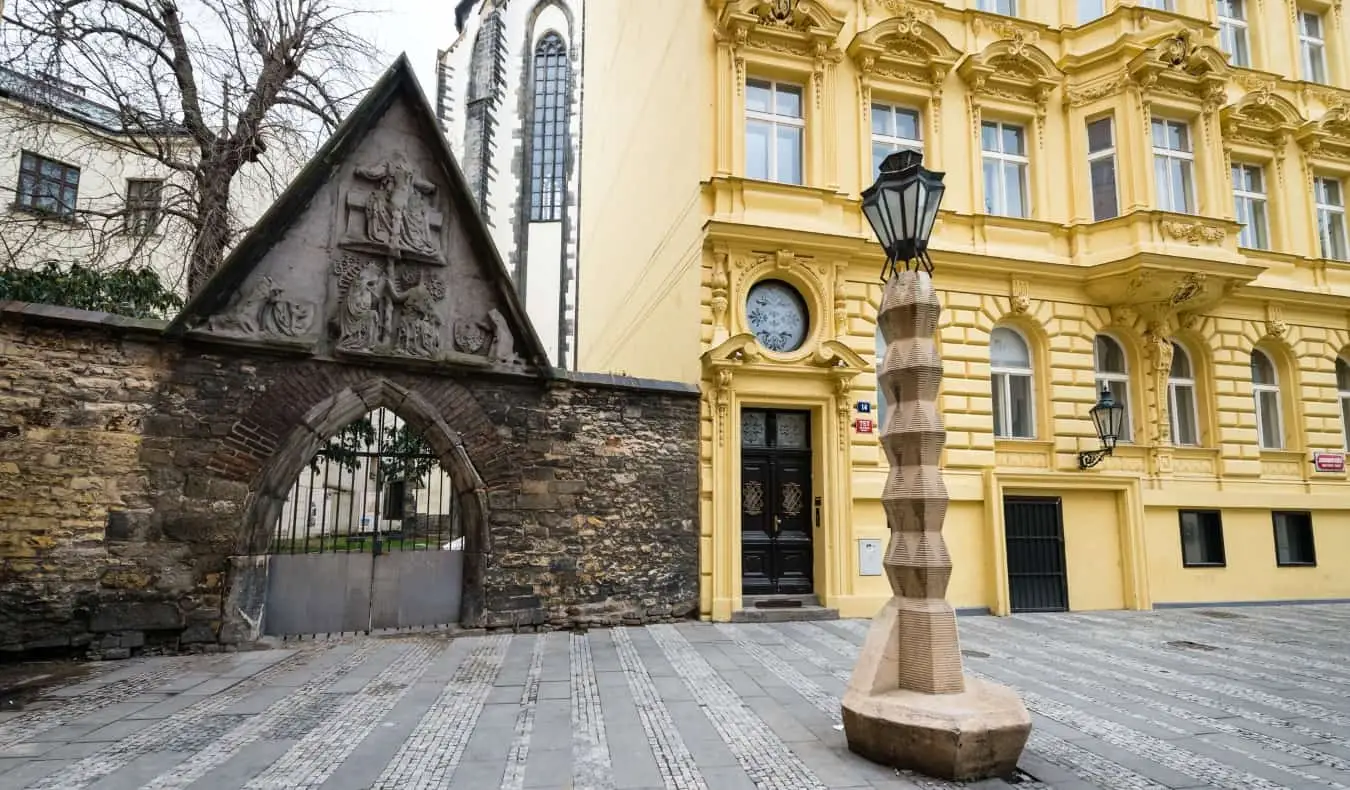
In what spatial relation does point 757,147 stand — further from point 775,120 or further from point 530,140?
point 530,140

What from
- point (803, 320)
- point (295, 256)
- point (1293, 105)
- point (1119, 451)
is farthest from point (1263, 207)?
point (295, 256)

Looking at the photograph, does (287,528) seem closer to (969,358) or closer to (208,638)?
(208,638)

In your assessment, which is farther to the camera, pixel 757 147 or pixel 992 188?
pixel 992 188

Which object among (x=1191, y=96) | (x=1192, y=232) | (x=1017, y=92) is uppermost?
(x=1191, y=96)

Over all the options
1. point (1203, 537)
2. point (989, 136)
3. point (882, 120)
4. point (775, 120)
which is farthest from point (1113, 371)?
point (775, 120)

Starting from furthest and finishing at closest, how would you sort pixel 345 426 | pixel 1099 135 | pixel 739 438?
1. pixel 1099 135
2. pixel 739 438
3. pixel 345 426

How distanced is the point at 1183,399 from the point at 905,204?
11.2m

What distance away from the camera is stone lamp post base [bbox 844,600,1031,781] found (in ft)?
13.1

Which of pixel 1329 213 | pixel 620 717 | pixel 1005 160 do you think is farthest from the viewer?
pixel 1329 213

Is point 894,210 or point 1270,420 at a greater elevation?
point 894,210

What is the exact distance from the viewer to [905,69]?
11.8 metres

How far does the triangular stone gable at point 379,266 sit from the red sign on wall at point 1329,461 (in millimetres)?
14236

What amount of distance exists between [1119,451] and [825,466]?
556cm

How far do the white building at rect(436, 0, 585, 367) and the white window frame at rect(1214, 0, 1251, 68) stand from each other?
19.7m
